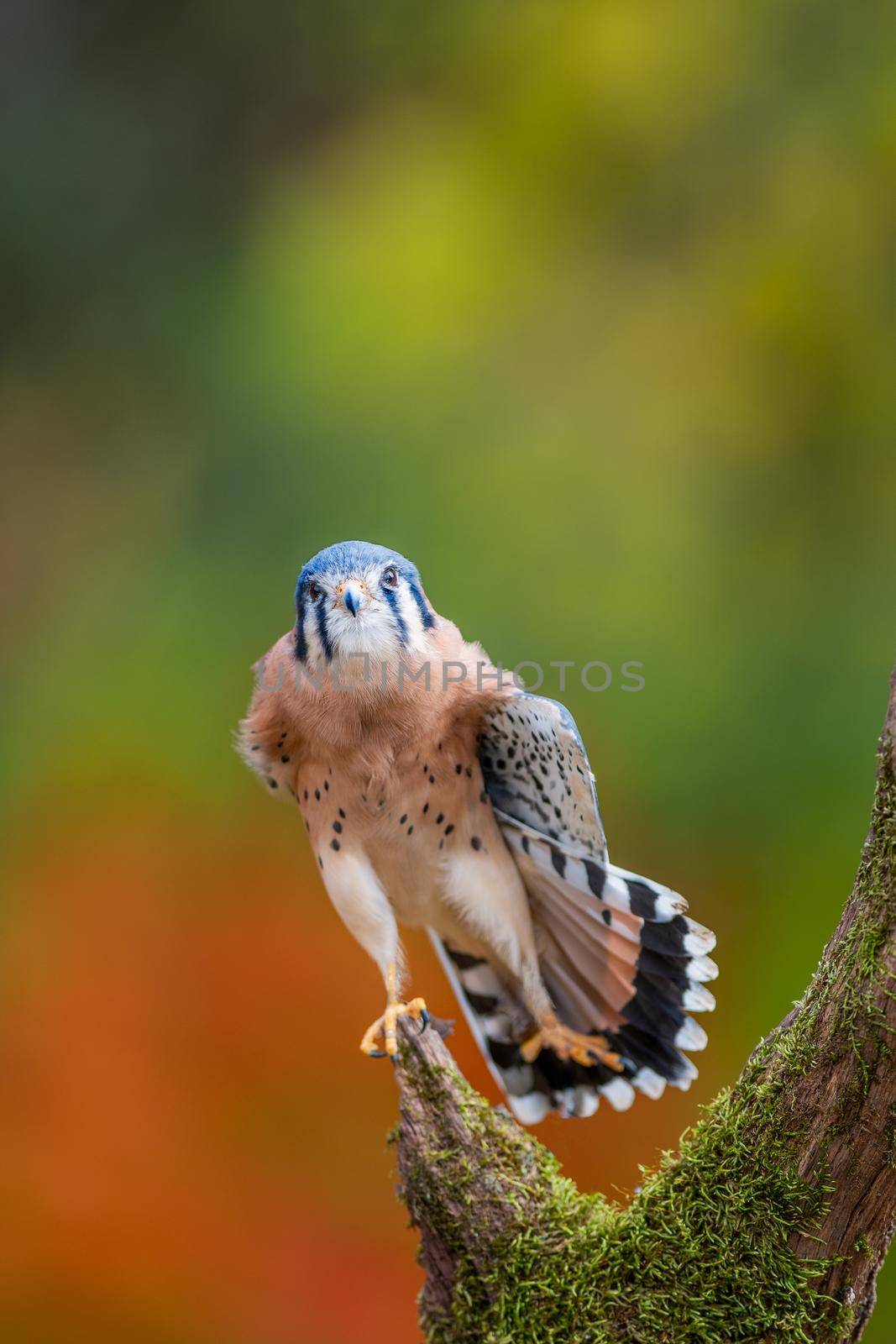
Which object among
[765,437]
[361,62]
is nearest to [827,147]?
[765,437]

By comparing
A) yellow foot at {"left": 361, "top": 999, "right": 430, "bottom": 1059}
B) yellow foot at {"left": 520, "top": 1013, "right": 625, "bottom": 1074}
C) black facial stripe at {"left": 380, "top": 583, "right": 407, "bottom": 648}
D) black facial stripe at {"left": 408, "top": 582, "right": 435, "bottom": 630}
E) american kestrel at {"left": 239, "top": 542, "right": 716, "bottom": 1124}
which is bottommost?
yellow foot at {"left": 361, "top": 999, "right": 430, "bottom": 1059}

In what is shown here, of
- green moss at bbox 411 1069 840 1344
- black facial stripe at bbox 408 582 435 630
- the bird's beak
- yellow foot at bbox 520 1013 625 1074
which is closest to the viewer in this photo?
green moss at bbox 411 1069 840 1344

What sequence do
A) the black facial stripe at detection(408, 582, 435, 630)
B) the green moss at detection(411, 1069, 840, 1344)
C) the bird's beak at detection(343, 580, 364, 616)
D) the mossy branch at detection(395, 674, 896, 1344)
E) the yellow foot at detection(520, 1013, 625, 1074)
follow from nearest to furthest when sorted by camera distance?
the mossy branch at detection(395, 674, 896, 1344)
the green moss at detection(411, 1069, 840, 1344)
the bird's beak at detection(343, 580, 364, 616)
the black facial stripe at detection(408, 582, 435, 630)
the yellow foot at detection(520, 1013, 625, 1074)

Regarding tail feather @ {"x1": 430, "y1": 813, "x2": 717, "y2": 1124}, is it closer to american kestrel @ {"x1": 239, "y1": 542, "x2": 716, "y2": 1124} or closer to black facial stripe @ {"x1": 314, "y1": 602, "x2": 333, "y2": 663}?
american kestrel @ {"x1": 239, "y1": 542, "x2": 716, "y2": 1124}

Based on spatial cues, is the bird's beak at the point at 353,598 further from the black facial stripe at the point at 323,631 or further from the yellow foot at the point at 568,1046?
the yellow foot at the point at 568,1046

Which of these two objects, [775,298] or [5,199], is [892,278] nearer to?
[775,298]

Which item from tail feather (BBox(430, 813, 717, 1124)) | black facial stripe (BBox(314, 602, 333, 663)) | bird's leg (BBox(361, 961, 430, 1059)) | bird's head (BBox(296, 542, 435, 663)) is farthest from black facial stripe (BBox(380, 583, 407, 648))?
bird's leg (BBox(361, 961, 430, 1059))

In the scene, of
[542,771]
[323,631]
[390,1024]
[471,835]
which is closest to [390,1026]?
[390,1024]
